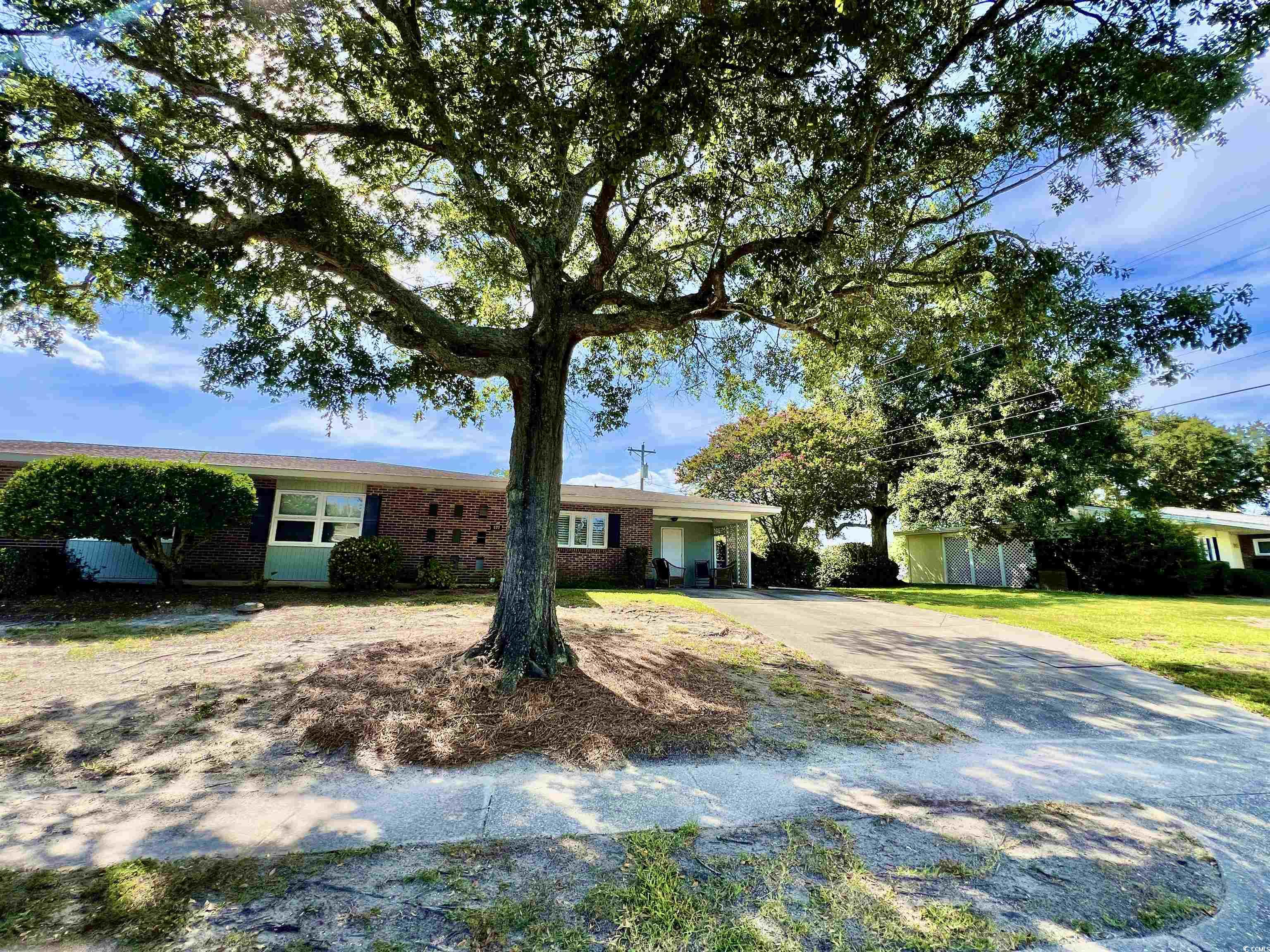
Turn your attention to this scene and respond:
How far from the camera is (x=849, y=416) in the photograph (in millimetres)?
25594

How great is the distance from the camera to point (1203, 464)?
101 feet

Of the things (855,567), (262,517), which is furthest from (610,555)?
(855,567)

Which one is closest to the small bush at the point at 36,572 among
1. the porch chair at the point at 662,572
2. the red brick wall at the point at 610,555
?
the red brick wall at the point at 610,555

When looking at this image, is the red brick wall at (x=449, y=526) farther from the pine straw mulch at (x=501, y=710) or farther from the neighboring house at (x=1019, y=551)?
the neighboring house at (x=1019, y=551)

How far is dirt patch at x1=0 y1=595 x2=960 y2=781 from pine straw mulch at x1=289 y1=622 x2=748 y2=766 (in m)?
0.02

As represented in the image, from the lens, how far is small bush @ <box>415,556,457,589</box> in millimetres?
13859

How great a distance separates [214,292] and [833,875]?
302 inches

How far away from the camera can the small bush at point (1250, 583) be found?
64.0 feet

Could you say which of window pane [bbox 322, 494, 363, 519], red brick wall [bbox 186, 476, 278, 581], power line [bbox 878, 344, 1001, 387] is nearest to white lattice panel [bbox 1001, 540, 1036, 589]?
power line [bbox 878, 344, 1001, 387]

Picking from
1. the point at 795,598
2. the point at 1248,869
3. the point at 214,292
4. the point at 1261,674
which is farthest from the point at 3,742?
the point at 795,598

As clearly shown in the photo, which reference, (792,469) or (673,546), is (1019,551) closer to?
(792,469)

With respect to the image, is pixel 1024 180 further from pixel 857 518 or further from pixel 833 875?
pixel 857 518

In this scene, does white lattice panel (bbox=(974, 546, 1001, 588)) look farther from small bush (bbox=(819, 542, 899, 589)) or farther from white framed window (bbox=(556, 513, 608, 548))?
white framed window (bbox=(556, 513, 608, 548))

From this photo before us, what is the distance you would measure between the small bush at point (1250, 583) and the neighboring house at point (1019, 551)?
6.53 feet
